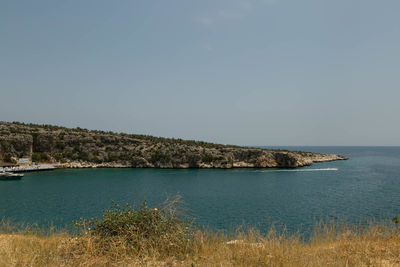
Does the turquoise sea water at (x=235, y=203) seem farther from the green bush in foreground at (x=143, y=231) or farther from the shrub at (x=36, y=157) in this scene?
the shrub at (x=36, y=157)

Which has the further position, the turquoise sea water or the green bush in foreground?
the turquoise sea water

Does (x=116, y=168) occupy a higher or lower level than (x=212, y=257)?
lower

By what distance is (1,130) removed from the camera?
64.1 m

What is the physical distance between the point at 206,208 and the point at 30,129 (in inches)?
2697

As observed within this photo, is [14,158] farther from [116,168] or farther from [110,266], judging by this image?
[110,266]

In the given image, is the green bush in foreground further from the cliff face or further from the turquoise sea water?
the cliff face

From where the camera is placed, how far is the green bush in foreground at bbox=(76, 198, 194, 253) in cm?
620

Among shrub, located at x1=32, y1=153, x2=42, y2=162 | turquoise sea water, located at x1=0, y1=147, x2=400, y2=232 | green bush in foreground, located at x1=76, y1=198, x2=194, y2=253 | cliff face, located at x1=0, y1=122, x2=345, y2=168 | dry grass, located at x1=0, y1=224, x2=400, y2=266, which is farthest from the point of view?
cliff face, located at x1=0, y1=122, x2=345, y2=168

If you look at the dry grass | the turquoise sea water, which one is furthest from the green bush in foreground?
the turquoise sea water

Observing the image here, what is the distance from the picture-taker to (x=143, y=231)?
6.55 metres

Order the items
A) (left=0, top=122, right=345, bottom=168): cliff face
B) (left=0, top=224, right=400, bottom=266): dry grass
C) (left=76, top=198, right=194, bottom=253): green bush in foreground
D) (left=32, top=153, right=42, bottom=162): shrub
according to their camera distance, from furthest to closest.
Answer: (left=0, top=122, right=345, bottom=168): cliff face, (left=32, top=153, right=42, bottom=162): shrub, (left=76, top=198, right=194, bottom=253): green bush in foreground, (left=0, top=224, right=400, bottom=266): dry grass

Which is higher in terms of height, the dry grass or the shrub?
the dry grass

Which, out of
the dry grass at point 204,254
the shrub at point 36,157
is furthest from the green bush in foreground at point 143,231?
the shrub at point 36,157

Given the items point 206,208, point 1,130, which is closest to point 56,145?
point 1,130
